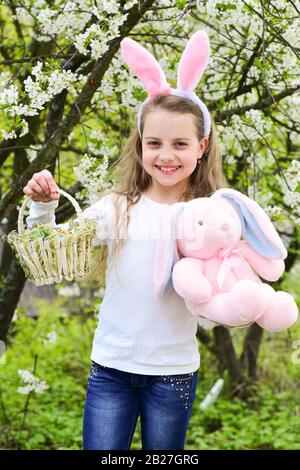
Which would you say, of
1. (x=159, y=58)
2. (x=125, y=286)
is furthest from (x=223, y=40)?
(x=125, y=286)

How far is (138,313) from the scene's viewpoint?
218 cm

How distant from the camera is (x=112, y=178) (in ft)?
9.51

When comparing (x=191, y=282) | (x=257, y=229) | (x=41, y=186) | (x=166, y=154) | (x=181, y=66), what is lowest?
(x=191, y=282)

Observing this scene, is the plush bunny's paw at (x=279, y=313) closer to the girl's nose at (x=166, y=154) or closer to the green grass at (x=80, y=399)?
the girl's nose at (x=166, y=154)

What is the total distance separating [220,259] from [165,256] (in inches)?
6.3

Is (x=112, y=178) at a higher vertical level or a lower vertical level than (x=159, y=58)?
lower

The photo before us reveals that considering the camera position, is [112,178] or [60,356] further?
[60,356]

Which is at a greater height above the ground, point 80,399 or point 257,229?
point 257,229

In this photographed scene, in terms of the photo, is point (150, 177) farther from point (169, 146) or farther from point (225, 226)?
point (225, 226)

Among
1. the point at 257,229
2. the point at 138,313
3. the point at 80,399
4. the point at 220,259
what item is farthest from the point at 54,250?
the point at 80,399
